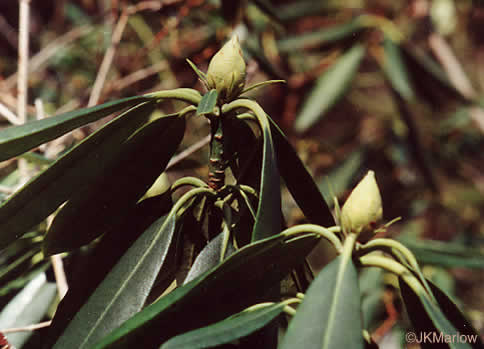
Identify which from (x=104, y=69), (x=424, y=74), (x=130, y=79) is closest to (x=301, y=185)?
(x=104, y=69)

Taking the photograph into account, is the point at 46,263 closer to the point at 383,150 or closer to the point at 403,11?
the point at 383,150

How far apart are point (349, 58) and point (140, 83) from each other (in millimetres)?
703

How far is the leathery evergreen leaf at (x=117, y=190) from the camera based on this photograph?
1.52ft

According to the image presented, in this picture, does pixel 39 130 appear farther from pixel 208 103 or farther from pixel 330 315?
pixel 330 315

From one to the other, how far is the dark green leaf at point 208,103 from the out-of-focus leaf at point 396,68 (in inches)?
43.7

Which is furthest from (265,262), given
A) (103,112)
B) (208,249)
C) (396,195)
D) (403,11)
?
(403,11)

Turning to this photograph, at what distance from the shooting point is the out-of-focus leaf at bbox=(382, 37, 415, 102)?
1433 millimetres

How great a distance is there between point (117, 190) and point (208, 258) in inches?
4.5

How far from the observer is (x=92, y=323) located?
435 mm

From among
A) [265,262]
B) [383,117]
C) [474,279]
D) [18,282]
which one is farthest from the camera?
[474,279]

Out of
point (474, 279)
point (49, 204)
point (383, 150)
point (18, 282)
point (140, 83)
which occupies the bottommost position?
point (474, 279)

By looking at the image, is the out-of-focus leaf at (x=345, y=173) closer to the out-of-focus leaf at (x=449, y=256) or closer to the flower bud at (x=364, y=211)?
the out-of-focus leaf at (x=449, y=256)

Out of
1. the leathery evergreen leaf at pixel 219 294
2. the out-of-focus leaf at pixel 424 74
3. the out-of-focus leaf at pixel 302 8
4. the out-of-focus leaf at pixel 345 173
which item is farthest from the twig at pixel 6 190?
the out-of-focus leaf at pixel 424 74

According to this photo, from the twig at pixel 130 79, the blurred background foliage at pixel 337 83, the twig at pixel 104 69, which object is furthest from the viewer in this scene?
the blurred background foliage at pixel 337 83
